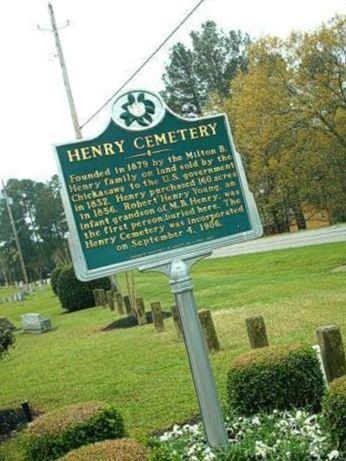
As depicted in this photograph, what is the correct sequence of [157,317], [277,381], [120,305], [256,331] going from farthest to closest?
[120,305] < [157,317] < [256,331] < [277,381]

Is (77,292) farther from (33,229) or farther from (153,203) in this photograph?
(33,229)

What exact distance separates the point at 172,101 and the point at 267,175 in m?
16.5

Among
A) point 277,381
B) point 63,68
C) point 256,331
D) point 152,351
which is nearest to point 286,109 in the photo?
point 63,68

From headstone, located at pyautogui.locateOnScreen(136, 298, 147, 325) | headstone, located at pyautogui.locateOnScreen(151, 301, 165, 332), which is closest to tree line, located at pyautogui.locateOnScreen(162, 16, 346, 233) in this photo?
headstone, located at pyautogui.locateOnScreen(136, 298, 147, 325)

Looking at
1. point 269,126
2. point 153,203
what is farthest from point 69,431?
point 269,126

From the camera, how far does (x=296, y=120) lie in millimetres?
37531

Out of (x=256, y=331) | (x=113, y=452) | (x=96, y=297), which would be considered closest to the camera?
(x=113, y=452)

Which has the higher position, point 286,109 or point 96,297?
point 286,109

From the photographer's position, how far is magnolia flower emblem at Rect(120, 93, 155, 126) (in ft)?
18.0

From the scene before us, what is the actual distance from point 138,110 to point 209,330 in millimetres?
5479

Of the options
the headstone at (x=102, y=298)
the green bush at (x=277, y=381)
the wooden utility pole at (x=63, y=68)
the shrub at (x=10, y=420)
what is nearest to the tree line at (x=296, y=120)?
the wooden utility pole at (x=63, y=68)

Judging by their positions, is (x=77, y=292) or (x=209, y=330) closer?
(x=209, y=330)

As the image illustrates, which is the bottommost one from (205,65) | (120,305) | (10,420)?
(10,420)

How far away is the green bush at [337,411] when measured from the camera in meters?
4.73
